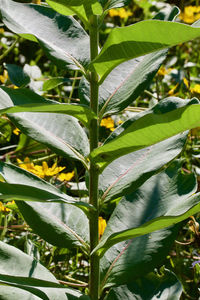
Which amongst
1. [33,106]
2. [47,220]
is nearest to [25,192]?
[33,106]

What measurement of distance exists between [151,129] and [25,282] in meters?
0.35

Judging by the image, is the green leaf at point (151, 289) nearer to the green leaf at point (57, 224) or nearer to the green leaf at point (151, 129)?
the green leaf at point (57, 224)

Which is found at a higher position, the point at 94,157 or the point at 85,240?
the point at 94,157

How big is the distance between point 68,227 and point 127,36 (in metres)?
0.47

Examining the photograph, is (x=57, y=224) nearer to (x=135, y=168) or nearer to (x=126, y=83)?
(x=135, y=168)

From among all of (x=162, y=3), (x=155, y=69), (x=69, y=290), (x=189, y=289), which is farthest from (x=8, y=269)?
(x=162, y=3)

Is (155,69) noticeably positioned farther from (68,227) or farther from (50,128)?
(68,227)

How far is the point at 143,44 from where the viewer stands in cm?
76

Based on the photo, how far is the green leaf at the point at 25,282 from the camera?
2.75 feet

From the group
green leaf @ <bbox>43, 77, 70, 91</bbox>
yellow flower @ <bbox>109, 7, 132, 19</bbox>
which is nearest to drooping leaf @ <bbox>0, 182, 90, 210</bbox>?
green leaf @ <bbox>43, 77, 70, 91</bbox>

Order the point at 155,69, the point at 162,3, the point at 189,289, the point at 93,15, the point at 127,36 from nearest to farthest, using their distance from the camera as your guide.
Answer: the point at 127,36, the point at 93,15, the point at 155,69, the point at 189,289, the point at 162,3

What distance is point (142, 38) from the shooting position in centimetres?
73

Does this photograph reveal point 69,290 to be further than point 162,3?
No

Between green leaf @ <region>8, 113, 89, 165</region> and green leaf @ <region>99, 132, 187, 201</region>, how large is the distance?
0.08 metres
